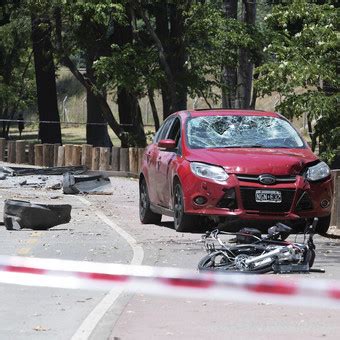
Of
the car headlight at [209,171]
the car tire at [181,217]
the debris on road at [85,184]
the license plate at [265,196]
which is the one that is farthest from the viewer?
the debris on road at [85,184]

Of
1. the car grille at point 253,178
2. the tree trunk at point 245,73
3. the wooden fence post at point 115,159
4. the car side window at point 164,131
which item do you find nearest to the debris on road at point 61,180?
the wooden fence post at point 115,159

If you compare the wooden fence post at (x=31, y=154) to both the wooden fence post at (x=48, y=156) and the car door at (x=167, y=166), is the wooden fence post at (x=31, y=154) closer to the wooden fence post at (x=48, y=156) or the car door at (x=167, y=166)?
the wooden fence post at (x=48, y=156)

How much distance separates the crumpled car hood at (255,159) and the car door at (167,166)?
504mm

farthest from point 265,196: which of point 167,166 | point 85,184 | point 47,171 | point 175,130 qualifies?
point 47,171

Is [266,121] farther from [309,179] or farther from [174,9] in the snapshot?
[174,9]

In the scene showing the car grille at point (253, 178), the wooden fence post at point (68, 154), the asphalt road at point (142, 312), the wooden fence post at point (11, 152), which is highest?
the car grille at point (253, 178)

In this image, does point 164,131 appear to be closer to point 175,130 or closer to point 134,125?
point 175,130

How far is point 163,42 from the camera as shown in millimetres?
38156

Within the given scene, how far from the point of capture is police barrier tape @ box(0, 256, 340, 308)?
7543mm

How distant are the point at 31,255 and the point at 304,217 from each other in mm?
3813

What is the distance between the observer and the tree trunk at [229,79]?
3762cm

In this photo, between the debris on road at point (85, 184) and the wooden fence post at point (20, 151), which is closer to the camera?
the debris on road at point (85, 184)

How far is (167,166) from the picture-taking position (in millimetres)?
16938

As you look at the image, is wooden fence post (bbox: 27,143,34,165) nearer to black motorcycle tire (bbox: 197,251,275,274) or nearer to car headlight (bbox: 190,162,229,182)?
car headlight (bbox: 190,162,229,182)
